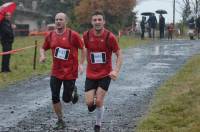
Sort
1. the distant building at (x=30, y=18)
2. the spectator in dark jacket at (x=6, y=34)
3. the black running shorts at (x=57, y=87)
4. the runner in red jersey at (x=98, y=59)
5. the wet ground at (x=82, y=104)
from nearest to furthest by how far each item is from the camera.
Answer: the runner in red jersey at (x=98, y=59) → the black running shorts at (x=57, y=87) → the wet ground at (x=82, y=104) → the spectator in dark jacket at (x=6, y=34) → the distant building at (x=30, y=18)

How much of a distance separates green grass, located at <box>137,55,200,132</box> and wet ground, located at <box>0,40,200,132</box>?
25 centimetres

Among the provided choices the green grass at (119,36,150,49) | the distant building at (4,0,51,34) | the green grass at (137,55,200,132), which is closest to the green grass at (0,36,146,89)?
the green grass at (137,55,200,132)

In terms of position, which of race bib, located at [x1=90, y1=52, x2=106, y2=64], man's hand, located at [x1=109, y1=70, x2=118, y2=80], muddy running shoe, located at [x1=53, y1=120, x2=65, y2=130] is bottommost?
muddy running shoe, located at [x1=53, y1=120, x2=65, y2=130]

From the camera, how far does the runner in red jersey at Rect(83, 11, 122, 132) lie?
347 inches

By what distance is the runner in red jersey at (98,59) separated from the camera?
8.81 metres

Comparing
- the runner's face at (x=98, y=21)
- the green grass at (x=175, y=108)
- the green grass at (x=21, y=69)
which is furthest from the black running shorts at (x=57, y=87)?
the green grass at (x=21, y=69)

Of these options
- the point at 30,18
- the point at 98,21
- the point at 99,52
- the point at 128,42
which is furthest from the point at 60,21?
the point at 30,18

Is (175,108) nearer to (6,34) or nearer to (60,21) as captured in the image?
(60,21)

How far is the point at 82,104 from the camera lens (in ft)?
39.5

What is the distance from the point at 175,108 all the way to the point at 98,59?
2.75 metres

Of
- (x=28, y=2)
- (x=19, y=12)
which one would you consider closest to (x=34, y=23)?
(x=19, y=12)

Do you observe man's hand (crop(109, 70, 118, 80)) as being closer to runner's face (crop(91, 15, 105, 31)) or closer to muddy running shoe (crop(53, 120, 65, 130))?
runner's face (crop(91, 15, 105, 31))

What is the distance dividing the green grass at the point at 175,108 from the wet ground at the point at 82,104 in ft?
0.81

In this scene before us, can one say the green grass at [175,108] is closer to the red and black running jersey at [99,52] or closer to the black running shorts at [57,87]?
the red and black running jersey at [99,52]
